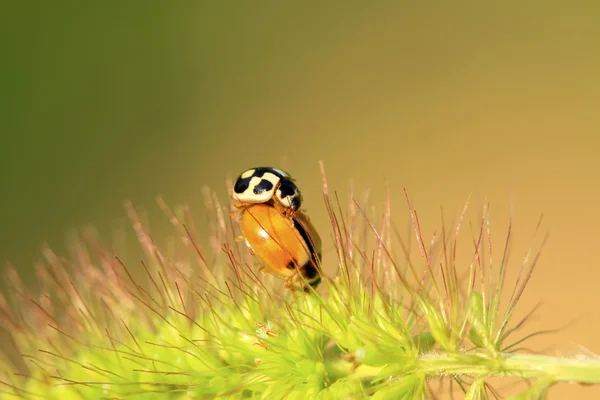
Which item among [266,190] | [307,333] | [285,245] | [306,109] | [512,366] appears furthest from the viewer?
[306,109]

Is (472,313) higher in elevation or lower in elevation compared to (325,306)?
lower

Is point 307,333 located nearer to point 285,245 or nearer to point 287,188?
point 285,245

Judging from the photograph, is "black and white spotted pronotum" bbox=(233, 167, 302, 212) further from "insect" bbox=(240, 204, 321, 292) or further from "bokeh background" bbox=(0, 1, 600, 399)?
"bokeh background" bbox=(0, 1, 600, 399)

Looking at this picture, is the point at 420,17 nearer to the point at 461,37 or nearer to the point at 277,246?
the point at 461,37

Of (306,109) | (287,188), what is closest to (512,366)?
(287,188)

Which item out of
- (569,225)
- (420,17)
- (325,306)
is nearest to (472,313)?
(325,306)

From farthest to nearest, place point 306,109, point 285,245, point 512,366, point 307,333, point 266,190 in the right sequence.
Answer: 1. point 306,109
2. point 266,190
3. point 285,245
4. point 307,333
5. point 512,366

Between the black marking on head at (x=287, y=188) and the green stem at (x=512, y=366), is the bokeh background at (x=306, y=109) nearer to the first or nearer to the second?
the black marking on head at (x=287, y=188)
